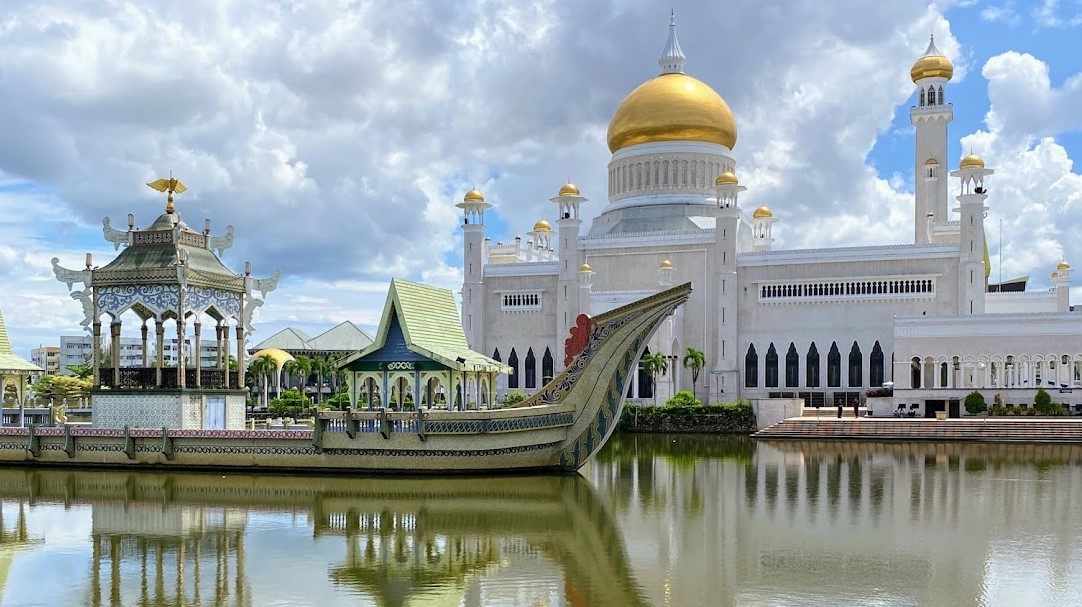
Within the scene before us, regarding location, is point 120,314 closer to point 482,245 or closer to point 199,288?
point 199,288

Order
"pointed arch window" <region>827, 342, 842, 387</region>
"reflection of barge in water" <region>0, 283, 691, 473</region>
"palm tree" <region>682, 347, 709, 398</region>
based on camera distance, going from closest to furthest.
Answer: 1. "reflection of barge in water" <region>0, 283, 691, 473</region>
2. "palm tree" <region>682, 347, 709, 398</region>
3. "pointed arch window" <region>827, 342, 842, 387</region>

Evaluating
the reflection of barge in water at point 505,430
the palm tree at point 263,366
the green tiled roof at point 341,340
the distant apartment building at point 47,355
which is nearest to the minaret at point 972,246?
the reflection of barge in water at point 505,430

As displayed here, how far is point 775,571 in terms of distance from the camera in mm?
11211

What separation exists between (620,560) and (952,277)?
31.3 m

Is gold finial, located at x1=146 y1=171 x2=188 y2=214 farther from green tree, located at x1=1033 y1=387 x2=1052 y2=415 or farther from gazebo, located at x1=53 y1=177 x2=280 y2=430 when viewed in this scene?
green tree, located at x1=1033 y1=387 x2=1052 y2=415

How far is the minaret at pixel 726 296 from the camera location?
41875 mm

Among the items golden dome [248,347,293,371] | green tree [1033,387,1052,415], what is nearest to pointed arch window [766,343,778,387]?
green tree [1033,387,1052,415]

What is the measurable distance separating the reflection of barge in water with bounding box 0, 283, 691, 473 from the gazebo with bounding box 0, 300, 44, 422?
7.04 meters

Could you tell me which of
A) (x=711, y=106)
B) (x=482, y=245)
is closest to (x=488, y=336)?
(x=482, y=245)

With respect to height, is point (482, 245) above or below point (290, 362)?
above

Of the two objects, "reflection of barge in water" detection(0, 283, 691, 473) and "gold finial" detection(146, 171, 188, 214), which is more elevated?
"gold finial" detection(146, 171, 188, 214)

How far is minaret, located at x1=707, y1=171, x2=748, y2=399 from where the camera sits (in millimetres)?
41875

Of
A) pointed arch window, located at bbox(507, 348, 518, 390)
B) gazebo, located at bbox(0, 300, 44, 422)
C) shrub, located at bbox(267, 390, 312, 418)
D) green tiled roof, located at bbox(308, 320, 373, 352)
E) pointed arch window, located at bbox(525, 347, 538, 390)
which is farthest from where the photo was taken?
green tiled roof, located at bbox(308, 320, 373, 352)

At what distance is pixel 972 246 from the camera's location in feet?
128
